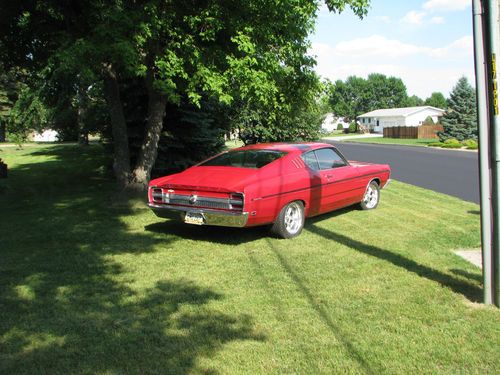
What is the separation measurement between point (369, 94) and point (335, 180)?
432 feet

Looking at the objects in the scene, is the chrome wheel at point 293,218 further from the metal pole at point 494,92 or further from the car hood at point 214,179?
the metal pole at point 494,92

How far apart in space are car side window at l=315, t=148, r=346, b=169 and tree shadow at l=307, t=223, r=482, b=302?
1208 millimetres

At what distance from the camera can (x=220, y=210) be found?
6688mm

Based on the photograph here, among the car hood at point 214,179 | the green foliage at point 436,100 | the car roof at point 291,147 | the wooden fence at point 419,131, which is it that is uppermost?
the green foliage at point 436,100

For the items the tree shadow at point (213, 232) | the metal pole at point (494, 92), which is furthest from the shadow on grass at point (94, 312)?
the metal pole at point (494, 92)

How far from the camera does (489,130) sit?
4469 mm

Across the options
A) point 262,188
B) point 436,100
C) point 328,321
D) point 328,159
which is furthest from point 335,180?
point 436,100

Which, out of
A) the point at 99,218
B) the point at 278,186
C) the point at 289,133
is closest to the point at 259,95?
the point at 278,186

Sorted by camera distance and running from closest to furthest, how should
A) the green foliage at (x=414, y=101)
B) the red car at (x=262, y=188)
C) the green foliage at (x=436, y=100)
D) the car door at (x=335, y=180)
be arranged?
1. the red car at (x=262, y=188)
2. the car door at (x=335, y=180)
3. the green foliage at (x=414, y=101)
4. the green foliage at (x=436, y=100)

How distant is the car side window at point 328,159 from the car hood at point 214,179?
152cm

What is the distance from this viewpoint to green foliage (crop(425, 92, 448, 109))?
142 metres

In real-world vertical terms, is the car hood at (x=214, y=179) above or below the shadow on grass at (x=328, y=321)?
above

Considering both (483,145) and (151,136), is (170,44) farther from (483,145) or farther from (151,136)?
(483,145)

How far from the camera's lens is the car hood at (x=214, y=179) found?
6.70 meters
